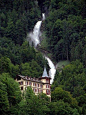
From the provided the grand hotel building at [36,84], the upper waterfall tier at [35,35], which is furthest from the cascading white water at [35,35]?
the grand hotel building at [36,84]

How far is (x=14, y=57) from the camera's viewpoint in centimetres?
13450

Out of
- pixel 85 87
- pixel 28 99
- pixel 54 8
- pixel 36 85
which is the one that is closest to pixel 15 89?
pixel 28 99

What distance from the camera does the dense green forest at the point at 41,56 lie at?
294ft

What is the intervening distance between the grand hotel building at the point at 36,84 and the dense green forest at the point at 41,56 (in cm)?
285

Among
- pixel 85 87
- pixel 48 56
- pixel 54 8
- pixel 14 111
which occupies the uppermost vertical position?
pixel 54 8

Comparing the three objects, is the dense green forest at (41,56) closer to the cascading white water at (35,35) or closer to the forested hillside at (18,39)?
the forested hillside at (18,39)

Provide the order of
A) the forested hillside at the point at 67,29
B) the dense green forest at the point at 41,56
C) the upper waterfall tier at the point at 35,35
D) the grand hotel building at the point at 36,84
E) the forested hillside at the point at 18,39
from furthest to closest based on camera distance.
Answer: the upper waterfall tier at the point at 35,35 < the forested hillside at the point at 67,29 < the forested hillside at the point at 18,39 < the grand hotel building at the point at 36,84 < the dense green forest at the point at 41,56

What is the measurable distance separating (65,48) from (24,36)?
19167mm

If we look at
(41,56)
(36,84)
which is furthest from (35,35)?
(36,84)

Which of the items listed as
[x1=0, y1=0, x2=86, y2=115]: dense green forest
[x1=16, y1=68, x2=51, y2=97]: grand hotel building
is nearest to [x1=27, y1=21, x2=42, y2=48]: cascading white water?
[x1=0, y1=0, x2=86, y2=115]: dense green forest

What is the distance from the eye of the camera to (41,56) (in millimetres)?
144750

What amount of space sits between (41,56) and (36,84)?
137 feet

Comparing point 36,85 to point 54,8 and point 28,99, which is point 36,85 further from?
point 54,8

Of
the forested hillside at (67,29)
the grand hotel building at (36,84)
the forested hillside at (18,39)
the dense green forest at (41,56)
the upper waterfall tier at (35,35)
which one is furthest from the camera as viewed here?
the upper waterfall tier at (35,35)
